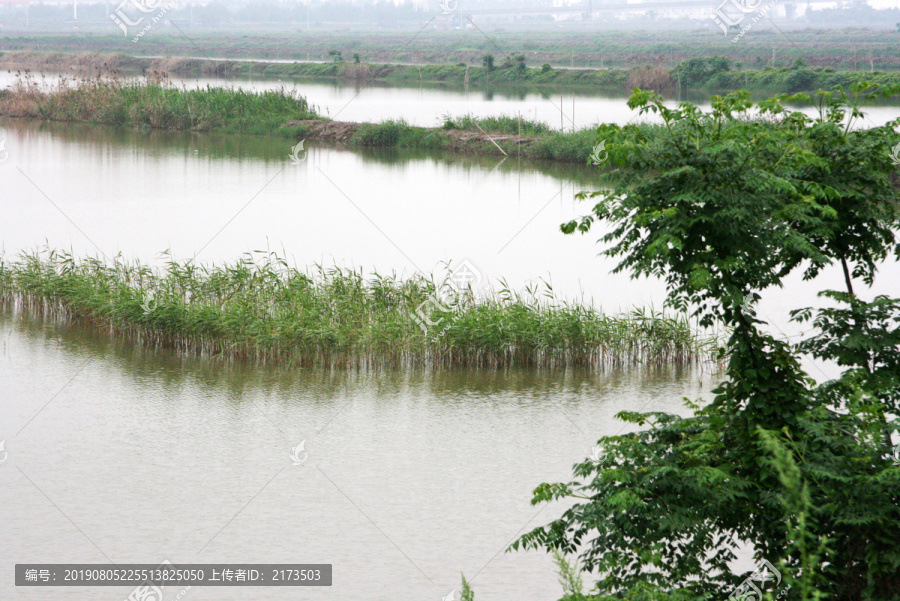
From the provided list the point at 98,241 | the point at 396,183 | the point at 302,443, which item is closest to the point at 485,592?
the point at 302,443

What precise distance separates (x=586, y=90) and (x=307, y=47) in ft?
131

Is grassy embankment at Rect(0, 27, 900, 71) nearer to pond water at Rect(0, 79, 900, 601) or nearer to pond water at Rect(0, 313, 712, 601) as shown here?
pond water at Rect(0, 79, 900, 601)

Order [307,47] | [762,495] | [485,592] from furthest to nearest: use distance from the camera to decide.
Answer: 1. [307,47]
2. [485,592]
3. [762,495]

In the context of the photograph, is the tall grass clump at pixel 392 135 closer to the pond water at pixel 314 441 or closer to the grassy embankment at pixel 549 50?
the pond water at pixel 314 441

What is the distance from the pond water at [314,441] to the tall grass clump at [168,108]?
11.5m

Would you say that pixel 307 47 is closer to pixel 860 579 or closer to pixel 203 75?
pixel 203 75

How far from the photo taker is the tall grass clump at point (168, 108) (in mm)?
25406

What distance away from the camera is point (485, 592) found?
5297mm

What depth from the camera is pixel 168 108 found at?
2562 cm

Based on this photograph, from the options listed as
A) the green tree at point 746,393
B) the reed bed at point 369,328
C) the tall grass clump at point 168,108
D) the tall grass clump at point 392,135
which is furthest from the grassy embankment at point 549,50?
the green tree at point 746,393

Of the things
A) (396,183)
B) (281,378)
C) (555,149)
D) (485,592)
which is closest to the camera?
(485,592)

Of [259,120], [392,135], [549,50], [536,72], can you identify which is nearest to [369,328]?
[392,135]

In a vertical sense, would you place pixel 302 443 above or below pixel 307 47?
below

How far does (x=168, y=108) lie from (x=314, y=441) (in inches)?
799
